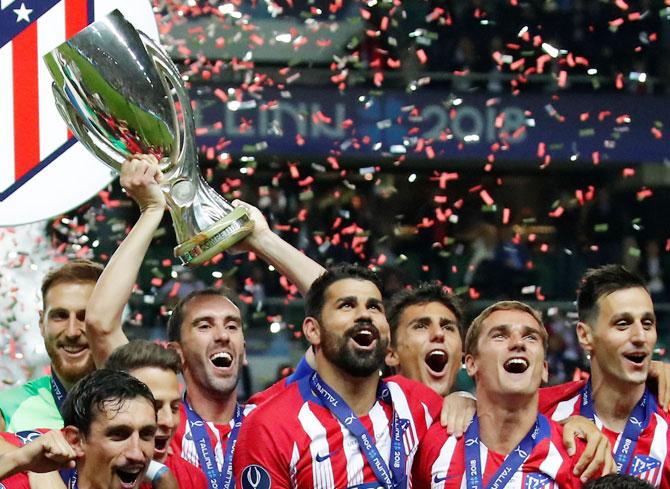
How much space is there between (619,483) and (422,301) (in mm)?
1551

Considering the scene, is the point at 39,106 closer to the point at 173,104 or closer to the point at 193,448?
the point at 173,104

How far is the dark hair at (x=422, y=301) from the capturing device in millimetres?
5402

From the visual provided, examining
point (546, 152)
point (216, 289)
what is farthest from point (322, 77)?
point (216, 289)

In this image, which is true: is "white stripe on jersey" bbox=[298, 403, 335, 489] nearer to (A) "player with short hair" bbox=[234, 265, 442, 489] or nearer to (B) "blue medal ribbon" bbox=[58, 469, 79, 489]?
(A) "player with short hair" bbox=[234, 265, 442, 489]

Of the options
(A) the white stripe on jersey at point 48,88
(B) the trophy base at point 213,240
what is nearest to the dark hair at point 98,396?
(B) the trophy base at point 213,240

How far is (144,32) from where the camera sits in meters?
4.31

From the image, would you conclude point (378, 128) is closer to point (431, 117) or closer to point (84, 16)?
point (431, 117)

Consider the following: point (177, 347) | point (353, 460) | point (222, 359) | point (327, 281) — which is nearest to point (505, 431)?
point (353, 460)

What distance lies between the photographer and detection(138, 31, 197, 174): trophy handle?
167 inches

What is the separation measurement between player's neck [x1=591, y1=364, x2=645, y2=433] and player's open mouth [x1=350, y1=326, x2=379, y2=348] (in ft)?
2.46

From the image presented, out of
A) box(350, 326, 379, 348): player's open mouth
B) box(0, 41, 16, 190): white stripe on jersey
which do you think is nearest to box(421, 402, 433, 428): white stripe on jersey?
box(350, 326, 379, 348): player's open mouth

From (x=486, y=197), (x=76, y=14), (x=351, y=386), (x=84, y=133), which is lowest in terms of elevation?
(x=486, y=197)

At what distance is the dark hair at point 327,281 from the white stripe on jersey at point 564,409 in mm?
681

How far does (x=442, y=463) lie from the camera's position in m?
4.36
